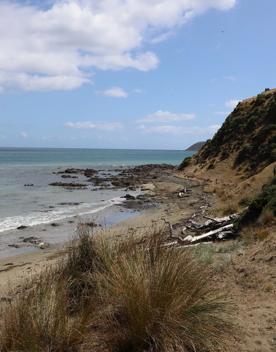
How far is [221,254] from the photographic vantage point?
947 cm

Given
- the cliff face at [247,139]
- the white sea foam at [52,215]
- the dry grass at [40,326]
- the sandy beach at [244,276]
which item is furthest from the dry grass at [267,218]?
the cliff face at [247,139]

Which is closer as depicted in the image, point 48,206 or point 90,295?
point 90,295

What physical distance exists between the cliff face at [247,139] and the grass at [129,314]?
30847 mm

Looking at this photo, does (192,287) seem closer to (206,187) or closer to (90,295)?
(90,295)

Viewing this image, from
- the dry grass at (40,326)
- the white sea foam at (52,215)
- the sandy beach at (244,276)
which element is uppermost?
the dry grass at (40,326)

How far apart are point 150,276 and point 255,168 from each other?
1321 inches

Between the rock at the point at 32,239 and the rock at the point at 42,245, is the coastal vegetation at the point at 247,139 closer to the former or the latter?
the rock at the point at 32,239

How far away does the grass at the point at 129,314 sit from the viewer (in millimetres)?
4418

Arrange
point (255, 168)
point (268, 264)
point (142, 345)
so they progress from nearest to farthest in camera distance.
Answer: point (142, 345)
point (268, 264)
point (255, 168)

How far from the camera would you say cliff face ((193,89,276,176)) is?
3891 centimetres

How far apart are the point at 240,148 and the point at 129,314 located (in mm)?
41970

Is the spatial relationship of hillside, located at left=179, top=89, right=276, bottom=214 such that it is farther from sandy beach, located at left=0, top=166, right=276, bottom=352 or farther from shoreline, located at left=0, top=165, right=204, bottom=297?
sandy beach, located at left=0, top=166, right=276, bottom=352

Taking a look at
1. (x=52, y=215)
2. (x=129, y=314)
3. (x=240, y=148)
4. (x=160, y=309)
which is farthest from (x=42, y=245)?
(x=240, y=148)

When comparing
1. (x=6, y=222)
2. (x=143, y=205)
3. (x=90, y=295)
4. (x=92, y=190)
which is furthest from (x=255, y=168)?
(x=90, y=295)
